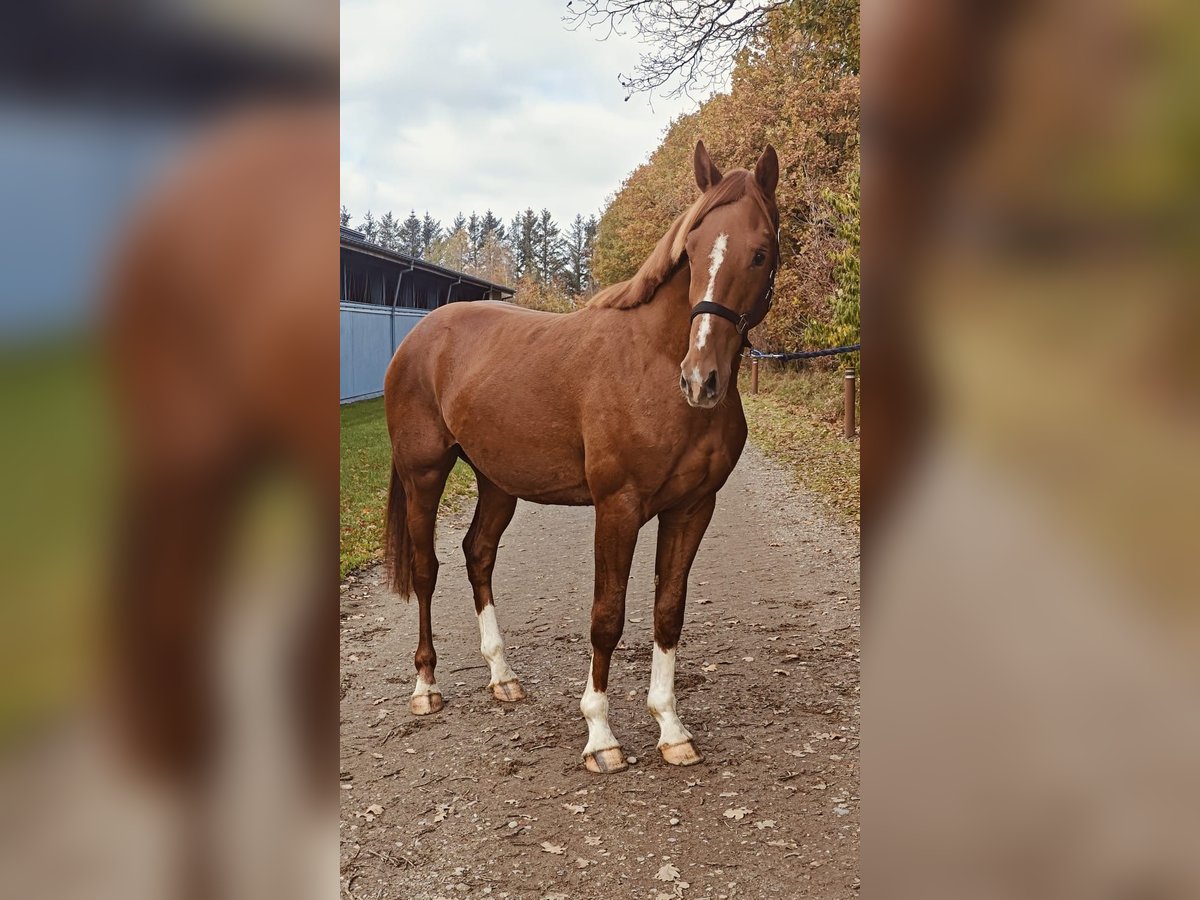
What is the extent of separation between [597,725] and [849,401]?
5.92 meters

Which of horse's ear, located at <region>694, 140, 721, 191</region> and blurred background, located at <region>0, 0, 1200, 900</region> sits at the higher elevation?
horse's ear, located at <region>694, 140, 721, 191</region>

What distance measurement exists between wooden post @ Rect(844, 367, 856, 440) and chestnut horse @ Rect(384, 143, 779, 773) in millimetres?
5185

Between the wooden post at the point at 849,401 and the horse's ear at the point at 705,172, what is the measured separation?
5742 millimetres

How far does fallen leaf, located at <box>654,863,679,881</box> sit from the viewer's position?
2092 millimetres

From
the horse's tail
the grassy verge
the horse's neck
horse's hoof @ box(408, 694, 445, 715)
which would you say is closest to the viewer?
the horse's neck

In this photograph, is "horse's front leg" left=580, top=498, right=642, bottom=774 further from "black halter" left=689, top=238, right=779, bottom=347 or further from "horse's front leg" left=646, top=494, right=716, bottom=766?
"black halter" left=689, top=238, right=779, bottom=347

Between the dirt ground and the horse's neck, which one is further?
the horse's neck

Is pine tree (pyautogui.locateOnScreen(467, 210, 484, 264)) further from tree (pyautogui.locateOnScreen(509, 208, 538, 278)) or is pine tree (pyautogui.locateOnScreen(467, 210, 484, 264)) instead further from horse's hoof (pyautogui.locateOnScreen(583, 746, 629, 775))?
horse's hoof (pyautogui.locateOnScreen(583, 746, 629, 775))

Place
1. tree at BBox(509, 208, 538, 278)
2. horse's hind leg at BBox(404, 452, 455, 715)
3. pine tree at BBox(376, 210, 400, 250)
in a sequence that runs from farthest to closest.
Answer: tree at BBox(509, 208, 538, 278) < pine tree at BBox(376, 210, 400, 250) < horse's hind leg at BBox(404, 452, 455, 715)

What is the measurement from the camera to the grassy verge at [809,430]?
664 cm

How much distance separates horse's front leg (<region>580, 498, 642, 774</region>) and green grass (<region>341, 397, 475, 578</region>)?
172 centimetres

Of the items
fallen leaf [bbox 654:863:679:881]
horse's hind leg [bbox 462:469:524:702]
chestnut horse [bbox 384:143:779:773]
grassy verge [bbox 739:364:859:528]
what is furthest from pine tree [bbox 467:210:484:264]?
fallen leaf [bbox 654:863:679:881]
